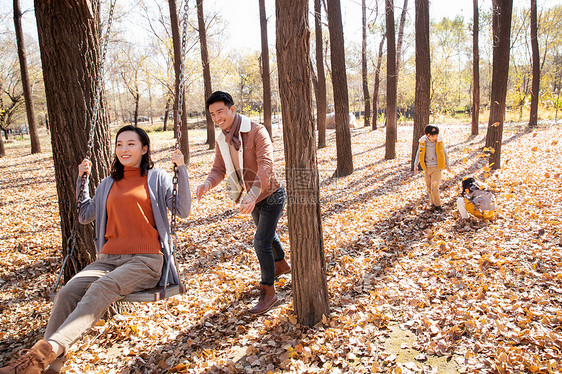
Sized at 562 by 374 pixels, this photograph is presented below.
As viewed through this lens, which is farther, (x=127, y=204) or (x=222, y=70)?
(x=222, y=70)

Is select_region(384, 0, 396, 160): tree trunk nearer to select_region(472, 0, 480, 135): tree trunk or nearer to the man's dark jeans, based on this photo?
select_region(472, 0, 480, 135): tree trunk

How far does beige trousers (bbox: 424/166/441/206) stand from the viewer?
670 centimetres

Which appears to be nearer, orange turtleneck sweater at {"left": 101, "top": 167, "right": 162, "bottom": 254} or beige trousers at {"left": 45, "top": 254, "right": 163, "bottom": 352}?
beige trousers at {"left": 45, "top": 254, "right": 163, "bottom": 352}

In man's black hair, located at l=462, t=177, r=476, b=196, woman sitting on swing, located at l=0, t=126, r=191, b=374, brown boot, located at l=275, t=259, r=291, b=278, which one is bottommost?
brown boot, located at l=275, t=259, r=291, b=278

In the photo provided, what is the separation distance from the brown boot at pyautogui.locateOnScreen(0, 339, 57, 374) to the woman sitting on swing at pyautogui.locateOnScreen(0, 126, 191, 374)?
1.07 feet

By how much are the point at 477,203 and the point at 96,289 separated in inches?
226

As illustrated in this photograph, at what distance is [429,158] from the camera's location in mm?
6688

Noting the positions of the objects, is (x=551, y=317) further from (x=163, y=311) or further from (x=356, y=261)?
(x=163, y=311)

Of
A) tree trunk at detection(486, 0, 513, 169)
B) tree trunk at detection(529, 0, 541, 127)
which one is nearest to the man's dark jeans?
tree trunk at detection(486, 0, 513, 169)

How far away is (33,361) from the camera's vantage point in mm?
2207

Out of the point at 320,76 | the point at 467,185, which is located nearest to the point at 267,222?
the point at 467,185

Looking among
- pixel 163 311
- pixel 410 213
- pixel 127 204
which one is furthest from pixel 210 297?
pixel 410 213

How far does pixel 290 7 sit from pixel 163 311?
3.50 meters

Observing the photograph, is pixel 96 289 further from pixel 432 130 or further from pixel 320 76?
pixel 320 76
